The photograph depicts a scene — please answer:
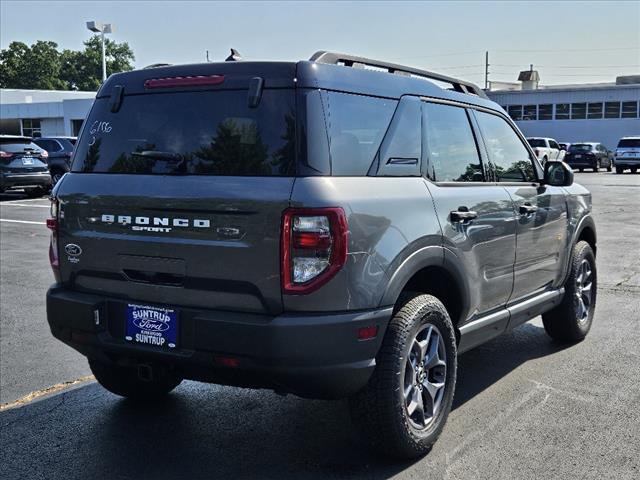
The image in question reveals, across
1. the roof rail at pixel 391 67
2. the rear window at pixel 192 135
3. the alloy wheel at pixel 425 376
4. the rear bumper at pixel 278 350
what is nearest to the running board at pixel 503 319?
the alloy wheel at pixel 425 376

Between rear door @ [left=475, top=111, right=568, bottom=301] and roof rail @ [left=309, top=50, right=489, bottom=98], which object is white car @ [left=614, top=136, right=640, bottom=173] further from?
roof rail @ [left=309, top=50, right=489, bottom=98]

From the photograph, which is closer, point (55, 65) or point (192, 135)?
point (192, 135)

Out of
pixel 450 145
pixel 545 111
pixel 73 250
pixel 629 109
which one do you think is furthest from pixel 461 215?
pixel 545 111

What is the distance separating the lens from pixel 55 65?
12175 centimetres

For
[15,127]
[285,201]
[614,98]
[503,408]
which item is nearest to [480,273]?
[503,408]

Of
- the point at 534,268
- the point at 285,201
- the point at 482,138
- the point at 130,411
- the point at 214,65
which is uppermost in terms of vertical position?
the point at 214,65

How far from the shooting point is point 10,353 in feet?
19.0

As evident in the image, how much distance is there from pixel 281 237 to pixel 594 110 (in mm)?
53204

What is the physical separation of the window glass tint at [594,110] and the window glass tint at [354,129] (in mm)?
52169

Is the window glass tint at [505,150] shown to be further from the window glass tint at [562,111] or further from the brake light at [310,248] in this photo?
the window glass tint at [562,111]

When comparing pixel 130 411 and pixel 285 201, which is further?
pixel 130 411

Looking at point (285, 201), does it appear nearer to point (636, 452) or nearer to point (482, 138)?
point (482, 138)

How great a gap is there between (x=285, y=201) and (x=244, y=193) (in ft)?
0.72

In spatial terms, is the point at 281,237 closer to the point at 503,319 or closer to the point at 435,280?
the point at 435,280
